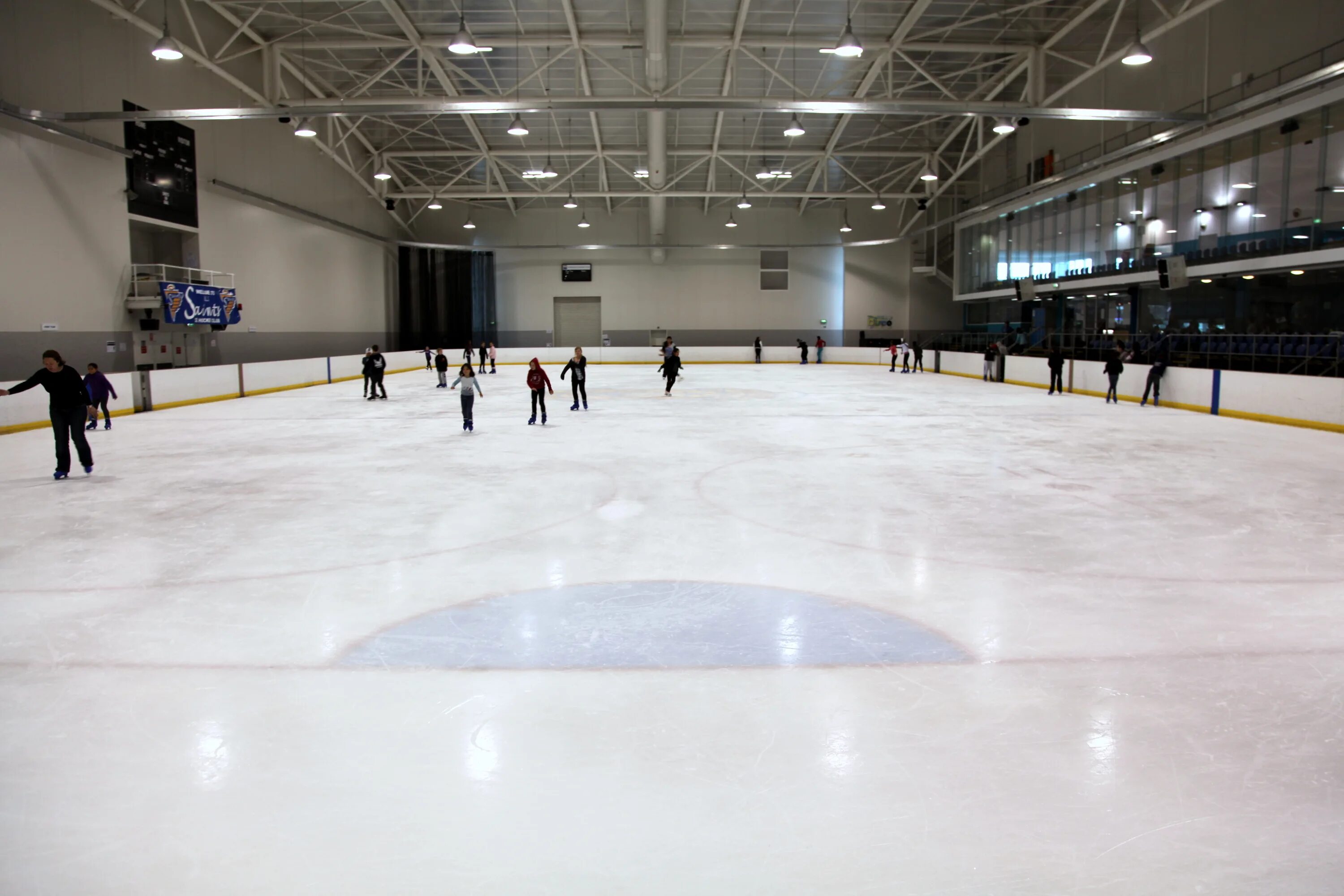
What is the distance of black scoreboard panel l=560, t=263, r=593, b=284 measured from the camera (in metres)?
43.4

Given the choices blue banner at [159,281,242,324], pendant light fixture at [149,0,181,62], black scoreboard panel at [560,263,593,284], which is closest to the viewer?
pendant light fixture at [149,0,181,62]

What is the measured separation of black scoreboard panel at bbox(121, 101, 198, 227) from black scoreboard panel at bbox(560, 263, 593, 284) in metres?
21.4

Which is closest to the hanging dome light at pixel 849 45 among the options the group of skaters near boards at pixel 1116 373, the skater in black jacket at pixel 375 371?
the group of skaters near boards at pixel 1116 373

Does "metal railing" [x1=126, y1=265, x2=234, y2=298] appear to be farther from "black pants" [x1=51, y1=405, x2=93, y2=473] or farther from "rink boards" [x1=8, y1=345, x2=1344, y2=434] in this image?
"black pants" [x1=51, y1=405, x2=93, y2=473]

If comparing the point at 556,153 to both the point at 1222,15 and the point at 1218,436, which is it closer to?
the point at 1222,15

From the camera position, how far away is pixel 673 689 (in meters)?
3.99

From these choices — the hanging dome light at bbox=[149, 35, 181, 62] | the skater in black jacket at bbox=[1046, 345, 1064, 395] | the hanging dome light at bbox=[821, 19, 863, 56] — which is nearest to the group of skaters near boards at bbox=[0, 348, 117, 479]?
the hanging dome light at bbox=[149, 35, 181, 62]

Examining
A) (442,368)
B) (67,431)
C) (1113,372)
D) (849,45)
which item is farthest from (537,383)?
(1113,372)

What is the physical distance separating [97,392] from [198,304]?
9331mm

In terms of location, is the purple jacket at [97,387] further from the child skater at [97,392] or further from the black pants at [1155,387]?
the black pants at [1155,387]

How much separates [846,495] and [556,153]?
27.6m

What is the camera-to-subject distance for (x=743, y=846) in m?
2.73

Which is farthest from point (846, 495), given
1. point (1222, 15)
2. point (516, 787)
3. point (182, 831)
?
point (1222, 15)

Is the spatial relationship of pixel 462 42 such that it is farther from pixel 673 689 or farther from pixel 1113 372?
pixel 1113 372
